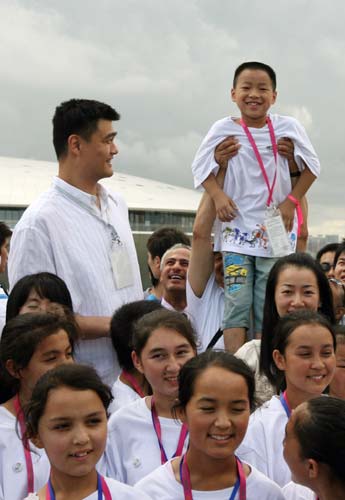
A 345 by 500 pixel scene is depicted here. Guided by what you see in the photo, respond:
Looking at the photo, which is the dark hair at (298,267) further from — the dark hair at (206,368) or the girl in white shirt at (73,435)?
the girl in white shirt at (73,435)

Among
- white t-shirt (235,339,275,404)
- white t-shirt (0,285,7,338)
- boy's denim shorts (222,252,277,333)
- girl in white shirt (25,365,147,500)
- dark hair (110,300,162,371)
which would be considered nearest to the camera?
girl in white shirt (25,365,147,500)

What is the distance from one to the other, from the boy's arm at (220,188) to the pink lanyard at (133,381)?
145cm

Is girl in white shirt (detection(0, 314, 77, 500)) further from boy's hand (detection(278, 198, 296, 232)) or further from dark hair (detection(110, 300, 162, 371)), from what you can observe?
boy's hand (detection(278, 198, 296, 232))

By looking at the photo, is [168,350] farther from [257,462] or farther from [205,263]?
[205,263]

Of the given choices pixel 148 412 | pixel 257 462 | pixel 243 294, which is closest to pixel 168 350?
pixel 148 412

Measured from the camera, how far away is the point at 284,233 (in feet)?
16.4

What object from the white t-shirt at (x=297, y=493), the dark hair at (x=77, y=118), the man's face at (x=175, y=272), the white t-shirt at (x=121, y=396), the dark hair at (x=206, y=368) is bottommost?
the white t-shirt at (x=297, y=493)

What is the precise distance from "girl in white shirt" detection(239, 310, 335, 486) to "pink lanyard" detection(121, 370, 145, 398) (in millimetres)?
711

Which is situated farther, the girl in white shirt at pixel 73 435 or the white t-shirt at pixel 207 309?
the white t-shirt at pixel 207 309

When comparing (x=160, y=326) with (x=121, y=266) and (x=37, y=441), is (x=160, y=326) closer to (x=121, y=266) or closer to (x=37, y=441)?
(x=37, y=441)

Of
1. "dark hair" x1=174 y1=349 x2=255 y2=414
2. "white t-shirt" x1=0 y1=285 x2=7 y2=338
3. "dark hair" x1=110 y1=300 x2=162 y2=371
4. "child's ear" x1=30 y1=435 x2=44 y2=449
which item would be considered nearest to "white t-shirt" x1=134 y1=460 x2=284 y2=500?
"dark hair" x1=174 y1=349 x2=255 y2=414

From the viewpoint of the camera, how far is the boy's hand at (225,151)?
16.7ft

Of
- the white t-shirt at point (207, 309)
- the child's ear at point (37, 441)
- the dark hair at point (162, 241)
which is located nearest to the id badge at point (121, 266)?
the white t-shirt at point (207, 309)

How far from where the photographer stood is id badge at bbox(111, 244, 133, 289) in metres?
4.44
